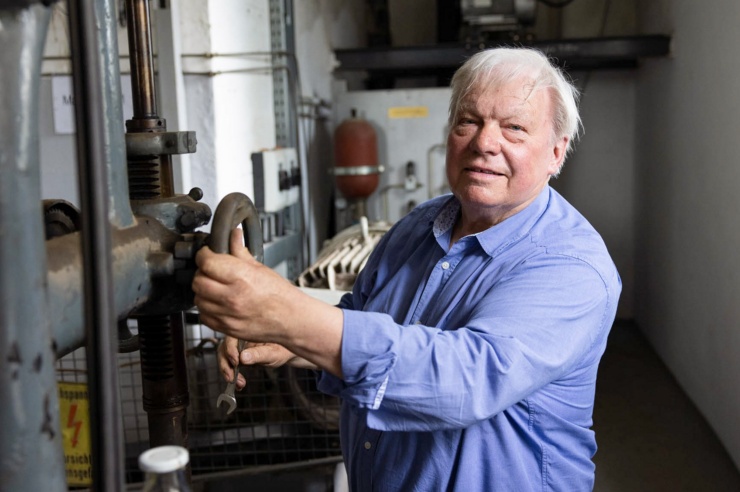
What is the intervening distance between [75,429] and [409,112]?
8.36 ft

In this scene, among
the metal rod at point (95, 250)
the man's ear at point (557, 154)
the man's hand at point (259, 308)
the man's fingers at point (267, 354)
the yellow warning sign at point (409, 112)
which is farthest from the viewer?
the yellow warning sign at point (409, 112)

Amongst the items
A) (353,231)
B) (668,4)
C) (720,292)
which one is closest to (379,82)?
(668,4)

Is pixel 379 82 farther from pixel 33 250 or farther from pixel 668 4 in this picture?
pixel 33 250

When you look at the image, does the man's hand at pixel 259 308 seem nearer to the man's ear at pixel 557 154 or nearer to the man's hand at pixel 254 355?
the man's hand at pixel 254 355

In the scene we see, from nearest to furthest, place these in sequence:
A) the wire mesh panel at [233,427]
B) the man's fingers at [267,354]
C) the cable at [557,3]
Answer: the man's fingers at [267,354] → the wire mesh panel at [233,427] → the cable at [557,3]

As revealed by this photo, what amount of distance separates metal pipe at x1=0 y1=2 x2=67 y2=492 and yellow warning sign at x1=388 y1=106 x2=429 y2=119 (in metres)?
3.30

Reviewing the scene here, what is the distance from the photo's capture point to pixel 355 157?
369cm

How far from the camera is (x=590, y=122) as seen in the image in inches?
187

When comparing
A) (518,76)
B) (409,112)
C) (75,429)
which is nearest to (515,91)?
(518,76)

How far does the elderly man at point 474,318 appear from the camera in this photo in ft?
2.92

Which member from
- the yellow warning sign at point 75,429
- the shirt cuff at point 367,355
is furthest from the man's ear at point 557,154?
the yellow warning sign at point 75,429

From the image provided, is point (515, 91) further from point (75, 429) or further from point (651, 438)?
point (651, 438)

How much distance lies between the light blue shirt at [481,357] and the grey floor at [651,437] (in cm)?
168

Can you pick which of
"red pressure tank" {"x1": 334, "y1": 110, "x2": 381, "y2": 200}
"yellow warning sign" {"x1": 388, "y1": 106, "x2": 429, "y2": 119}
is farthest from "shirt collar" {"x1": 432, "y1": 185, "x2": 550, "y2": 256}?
"yellow warning sign" {"x1": 388, "y1": 106, "x2": 429, "y2": 119}
